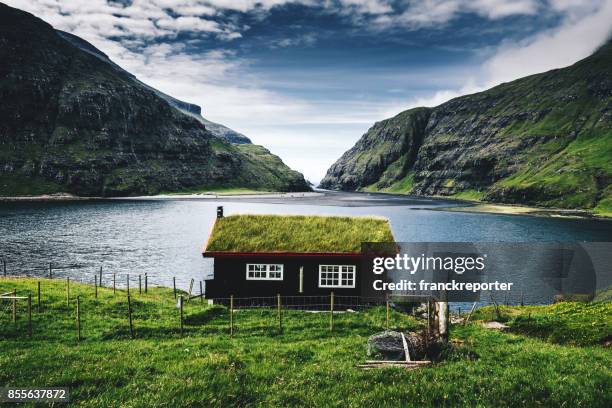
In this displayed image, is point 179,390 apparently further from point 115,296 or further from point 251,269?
point 115,296

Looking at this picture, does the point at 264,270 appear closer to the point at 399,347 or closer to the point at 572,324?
the point at 399,347

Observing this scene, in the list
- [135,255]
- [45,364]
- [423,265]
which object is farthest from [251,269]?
[135,255]

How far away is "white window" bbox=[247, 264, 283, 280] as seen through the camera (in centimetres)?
3547

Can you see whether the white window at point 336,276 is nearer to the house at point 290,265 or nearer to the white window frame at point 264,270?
the house at point 290,265

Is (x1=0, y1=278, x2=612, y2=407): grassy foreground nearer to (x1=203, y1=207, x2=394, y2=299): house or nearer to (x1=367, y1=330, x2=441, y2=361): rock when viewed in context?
(x1=367, y1=330, x2=441, y2=361): rock

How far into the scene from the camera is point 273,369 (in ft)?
51.4

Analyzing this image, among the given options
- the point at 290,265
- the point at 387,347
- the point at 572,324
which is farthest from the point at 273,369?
the point at 572,324

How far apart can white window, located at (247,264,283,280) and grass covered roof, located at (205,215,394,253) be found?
4.70 feet

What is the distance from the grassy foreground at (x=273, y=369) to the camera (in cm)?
1274

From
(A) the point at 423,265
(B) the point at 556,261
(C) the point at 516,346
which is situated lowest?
(B) the point at 556,261

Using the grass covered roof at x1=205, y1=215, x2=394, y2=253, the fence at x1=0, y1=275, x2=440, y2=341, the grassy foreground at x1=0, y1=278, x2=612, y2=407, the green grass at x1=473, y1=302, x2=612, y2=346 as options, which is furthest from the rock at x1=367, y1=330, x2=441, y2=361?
the grass covered roof at x1=205, y1=215, x2=394, y2=253

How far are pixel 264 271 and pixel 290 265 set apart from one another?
7.73 feet

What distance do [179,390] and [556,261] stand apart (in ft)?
274

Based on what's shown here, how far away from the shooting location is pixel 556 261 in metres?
77.9
